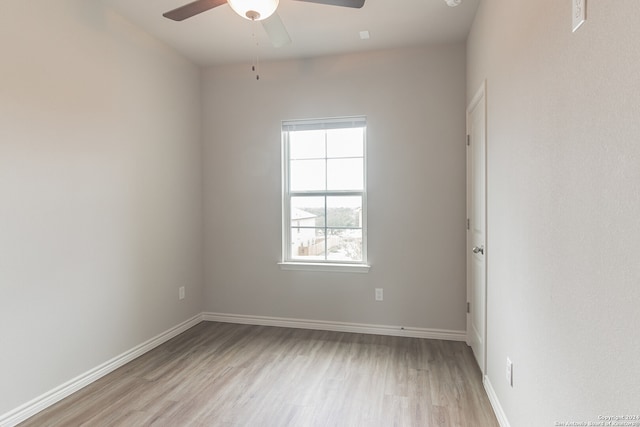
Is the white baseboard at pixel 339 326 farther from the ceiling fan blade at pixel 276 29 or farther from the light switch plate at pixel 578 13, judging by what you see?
the light switch plate at pixel 578 13

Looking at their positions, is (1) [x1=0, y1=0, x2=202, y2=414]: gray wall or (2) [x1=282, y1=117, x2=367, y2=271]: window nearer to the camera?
(1) [x1=0, y1=0, x2=202, y2=414]: gray wall

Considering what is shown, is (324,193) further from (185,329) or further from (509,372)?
(509,372)

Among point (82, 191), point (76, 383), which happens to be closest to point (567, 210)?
point (82, 191)

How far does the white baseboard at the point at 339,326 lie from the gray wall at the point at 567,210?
1189 millimetres

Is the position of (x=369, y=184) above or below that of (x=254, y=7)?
below

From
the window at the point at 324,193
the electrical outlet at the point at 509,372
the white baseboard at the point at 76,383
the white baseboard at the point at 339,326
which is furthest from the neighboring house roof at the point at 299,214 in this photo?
the electrical outlet at the point at 509,372

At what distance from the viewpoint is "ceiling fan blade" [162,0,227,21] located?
191 cm

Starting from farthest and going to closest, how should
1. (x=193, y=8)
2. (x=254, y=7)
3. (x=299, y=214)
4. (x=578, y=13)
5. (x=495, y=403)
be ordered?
(x=299, y=214), (x=495, y=403), (x=193, y=8), (x=254, y=7), (x=578, y=13)

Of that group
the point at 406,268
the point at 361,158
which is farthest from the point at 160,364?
the point at 361,158

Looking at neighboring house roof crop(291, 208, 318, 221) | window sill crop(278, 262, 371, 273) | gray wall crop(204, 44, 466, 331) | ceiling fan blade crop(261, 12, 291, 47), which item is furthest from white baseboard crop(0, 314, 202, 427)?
ceiling fan blade crop(261, 12, 291, 47)

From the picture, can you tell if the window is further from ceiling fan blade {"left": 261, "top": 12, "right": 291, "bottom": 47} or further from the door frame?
ceiling fan blade {"left": 261, "top": 12, "right": 291, "bottom": 47}

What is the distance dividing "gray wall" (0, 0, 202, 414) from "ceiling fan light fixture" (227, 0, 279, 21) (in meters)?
1.41

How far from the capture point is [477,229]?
2.76m

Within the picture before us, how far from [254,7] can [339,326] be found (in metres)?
2.89
